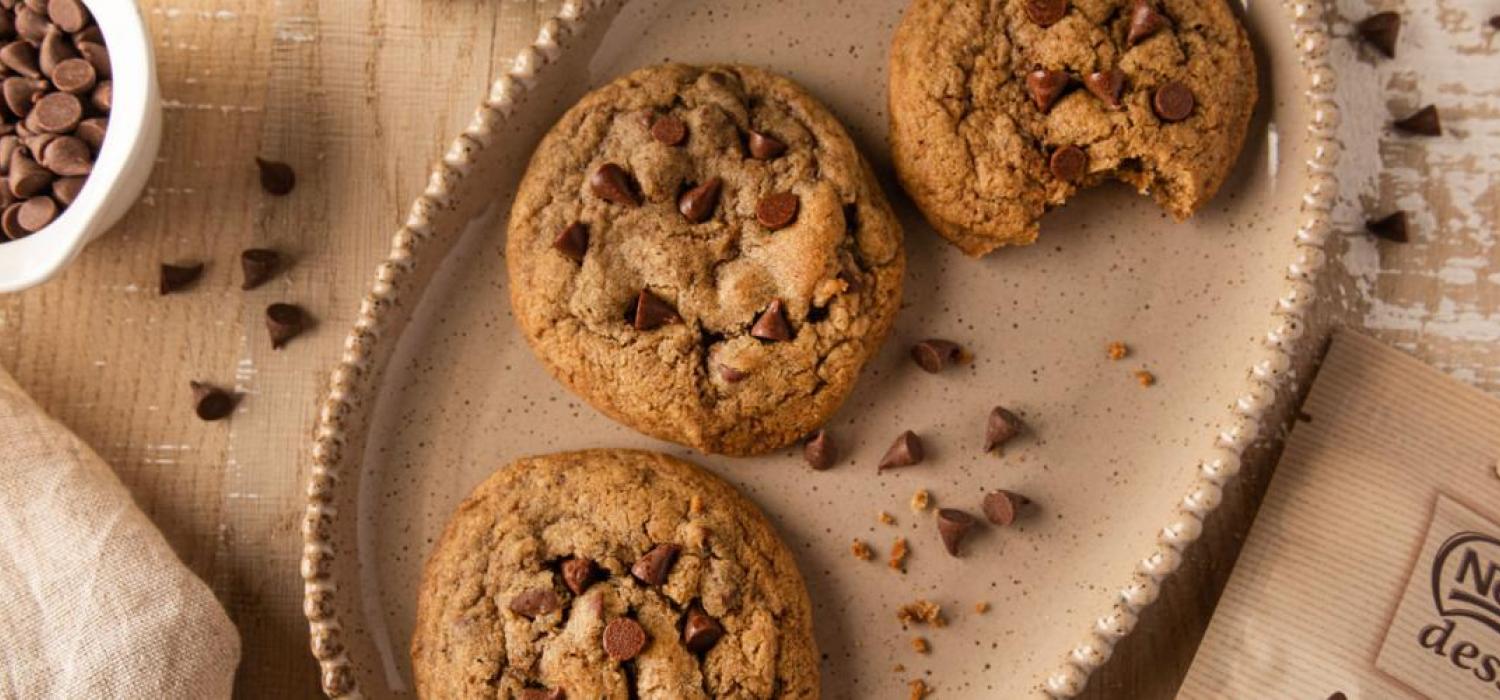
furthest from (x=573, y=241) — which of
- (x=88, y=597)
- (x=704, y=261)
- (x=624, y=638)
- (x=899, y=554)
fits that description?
(x=88, y=597)

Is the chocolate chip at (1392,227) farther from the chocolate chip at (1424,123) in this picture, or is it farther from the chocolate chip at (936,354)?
the chocolate chip at (936,354)

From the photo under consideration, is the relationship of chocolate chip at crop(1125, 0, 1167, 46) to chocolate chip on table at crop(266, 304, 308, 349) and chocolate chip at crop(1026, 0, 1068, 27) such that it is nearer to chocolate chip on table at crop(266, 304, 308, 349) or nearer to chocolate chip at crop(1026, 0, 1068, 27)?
chocolate chip at crop(1026, 0, 1068, 27)

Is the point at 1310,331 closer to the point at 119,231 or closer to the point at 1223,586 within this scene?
the point at 1223,586

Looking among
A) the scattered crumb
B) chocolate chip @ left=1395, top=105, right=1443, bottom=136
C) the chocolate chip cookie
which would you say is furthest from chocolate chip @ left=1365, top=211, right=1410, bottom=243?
the scattered crumb

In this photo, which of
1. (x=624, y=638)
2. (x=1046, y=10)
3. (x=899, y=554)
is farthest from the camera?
(x=899, y=554)

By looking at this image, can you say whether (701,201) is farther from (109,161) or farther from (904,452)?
(109,161)

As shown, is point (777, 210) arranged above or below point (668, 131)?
below
